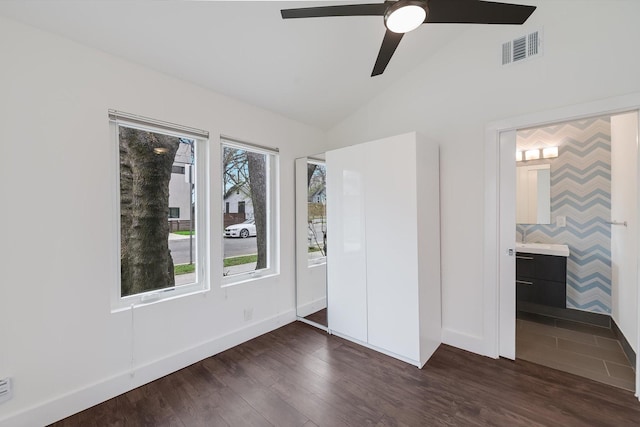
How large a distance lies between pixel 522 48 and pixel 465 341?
2.66 meters

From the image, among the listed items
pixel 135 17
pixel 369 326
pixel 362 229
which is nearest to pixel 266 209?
pixel 362 229

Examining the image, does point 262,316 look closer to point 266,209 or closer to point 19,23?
point 266,209

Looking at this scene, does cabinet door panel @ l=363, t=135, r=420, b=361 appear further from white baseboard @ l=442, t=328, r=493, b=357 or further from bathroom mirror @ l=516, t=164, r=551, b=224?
bathroom mirror @ l=516, t=164, r=551, b=224

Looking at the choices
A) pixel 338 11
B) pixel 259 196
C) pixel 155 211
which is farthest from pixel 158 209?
pixel 338 11

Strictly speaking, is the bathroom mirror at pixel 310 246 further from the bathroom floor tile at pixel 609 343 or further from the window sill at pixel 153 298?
the bathroom floor tile at pixel 609 343

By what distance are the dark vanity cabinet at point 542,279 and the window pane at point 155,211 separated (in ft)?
12.3

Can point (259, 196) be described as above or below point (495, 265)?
above

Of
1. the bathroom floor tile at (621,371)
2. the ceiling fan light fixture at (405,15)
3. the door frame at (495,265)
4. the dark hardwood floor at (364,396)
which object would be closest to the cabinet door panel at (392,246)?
the dark hardwood floor at (364,396)

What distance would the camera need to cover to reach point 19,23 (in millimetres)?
1646

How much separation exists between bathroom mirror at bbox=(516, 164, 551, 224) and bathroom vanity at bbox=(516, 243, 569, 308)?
383 millimetres

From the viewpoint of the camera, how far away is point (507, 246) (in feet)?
7.84

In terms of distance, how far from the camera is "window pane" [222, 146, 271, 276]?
2.80m

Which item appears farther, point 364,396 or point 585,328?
point 585,328

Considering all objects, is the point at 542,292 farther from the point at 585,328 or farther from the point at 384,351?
the point at 384,351
